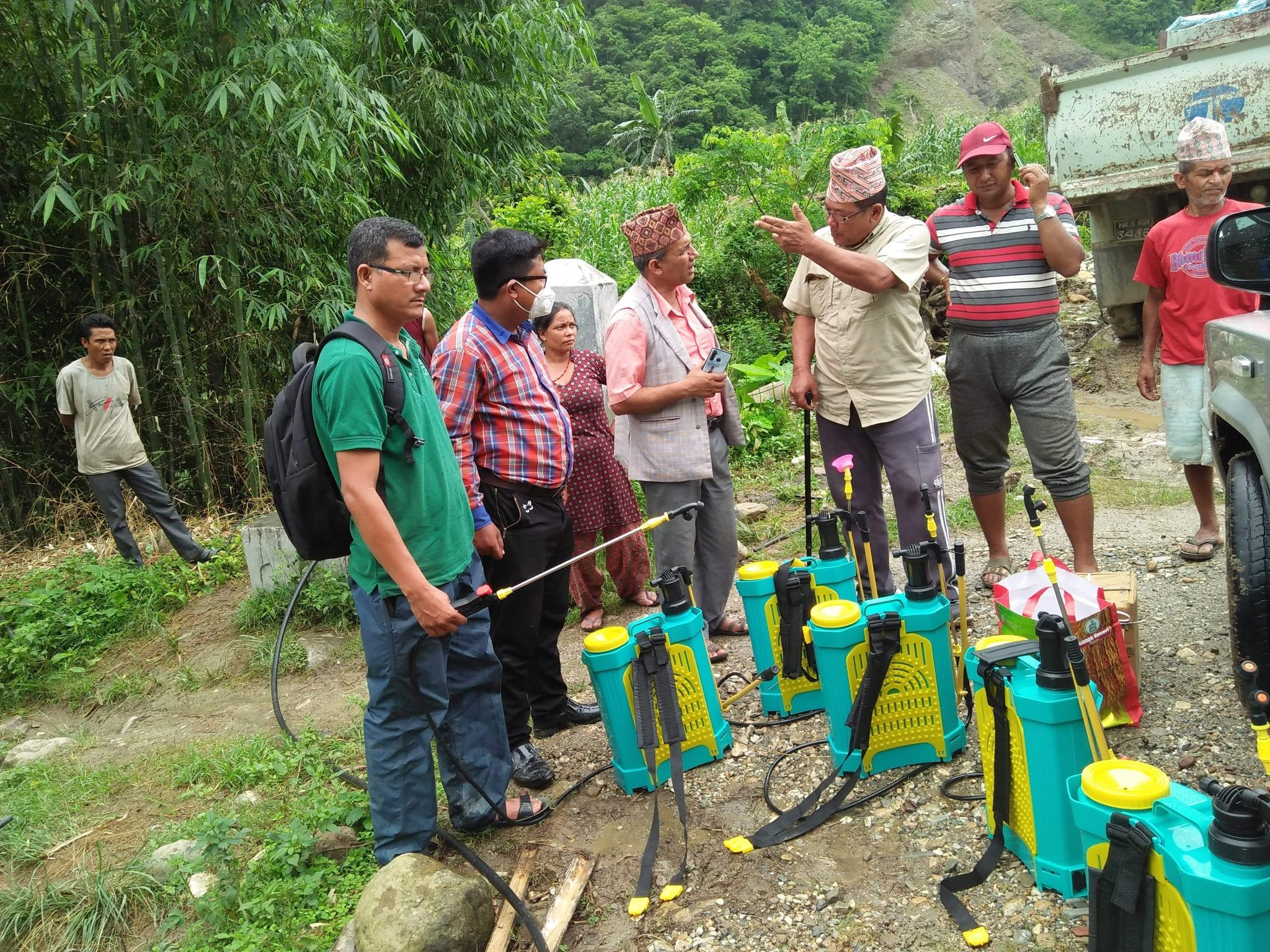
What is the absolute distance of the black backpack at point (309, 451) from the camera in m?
2.46

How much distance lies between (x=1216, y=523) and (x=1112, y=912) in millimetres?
3248

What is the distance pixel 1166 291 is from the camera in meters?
4.05

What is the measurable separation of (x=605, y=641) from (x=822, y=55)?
160ft

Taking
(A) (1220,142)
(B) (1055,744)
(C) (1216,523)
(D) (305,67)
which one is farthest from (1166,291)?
(D) (305,67)

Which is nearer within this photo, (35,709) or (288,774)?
(288,774)

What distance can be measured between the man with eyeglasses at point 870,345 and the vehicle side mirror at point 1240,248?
1218 millimetres

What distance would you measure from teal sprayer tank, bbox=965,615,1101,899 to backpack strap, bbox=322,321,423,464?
5.23 feet

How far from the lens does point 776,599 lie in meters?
3.37

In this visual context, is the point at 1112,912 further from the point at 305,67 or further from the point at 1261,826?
the point at 305,67

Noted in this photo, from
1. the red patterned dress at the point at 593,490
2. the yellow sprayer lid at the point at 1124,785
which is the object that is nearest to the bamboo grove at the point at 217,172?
the red patterned dress at the point at 593,490

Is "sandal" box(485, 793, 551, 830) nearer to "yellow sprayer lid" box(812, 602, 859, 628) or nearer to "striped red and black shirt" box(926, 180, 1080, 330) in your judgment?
"yellow sprayer lid" box(812, 602, 859, 628)

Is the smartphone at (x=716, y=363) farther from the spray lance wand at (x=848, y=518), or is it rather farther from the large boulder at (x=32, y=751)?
the large boulder at (x=32, y=751)

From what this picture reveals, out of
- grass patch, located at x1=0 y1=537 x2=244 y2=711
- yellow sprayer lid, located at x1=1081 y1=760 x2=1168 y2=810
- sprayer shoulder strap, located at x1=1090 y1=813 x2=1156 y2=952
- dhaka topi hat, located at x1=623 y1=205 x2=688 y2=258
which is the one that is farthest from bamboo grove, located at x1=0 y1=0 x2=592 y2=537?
sprayer shoulder strap, located at x1=1090 y1=813 x2=1156 y2=952

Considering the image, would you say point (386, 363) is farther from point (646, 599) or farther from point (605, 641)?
point (646, 599)
